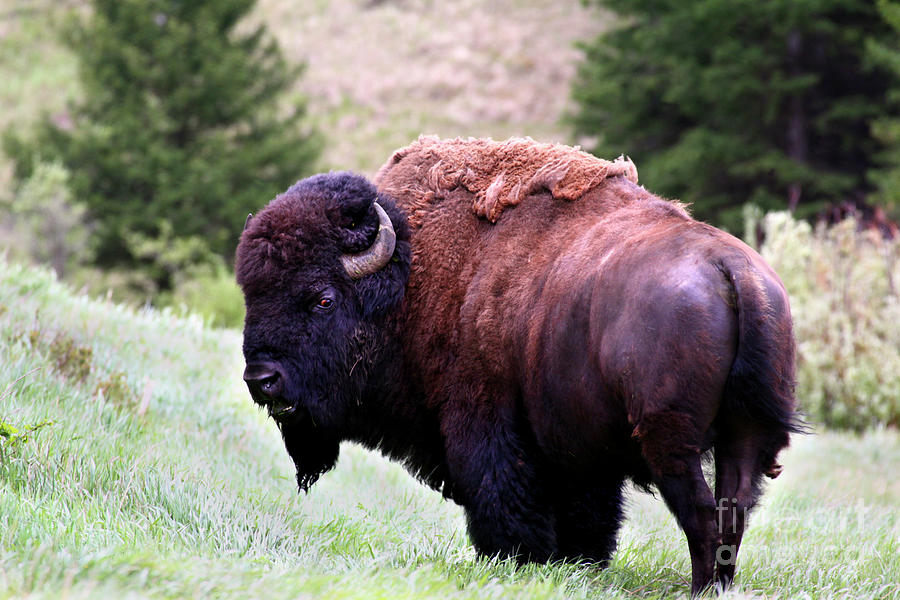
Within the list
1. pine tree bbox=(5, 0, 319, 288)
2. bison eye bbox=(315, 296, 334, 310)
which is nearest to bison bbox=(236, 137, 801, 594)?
bison eye bbox=(315, 296, 334, 310)

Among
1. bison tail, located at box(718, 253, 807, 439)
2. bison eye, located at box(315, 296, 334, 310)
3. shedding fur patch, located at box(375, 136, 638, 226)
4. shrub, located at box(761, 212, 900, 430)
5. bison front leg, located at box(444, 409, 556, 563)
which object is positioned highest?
shedding fur patch, located at box(375, 136, 638, 226)

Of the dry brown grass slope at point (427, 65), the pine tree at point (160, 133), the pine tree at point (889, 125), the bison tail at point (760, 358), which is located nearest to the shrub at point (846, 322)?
the pine tree at point (889, 125)

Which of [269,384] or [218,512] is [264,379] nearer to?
[269,384]

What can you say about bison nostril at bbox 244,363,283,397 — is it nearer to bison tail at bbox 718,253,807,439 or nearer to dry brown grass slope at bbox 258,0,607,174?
bison tail at bbox 718,253,807,439

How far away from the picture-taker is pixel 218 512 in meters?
4.75

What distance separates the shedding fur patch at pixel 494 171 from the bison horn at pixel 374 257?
0.29 metres

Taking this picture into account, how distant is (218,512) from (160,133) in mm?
21863

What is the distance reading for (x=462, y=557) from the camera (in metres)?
4.76

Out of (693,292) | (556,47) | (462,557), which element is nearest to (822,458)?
(462,557)

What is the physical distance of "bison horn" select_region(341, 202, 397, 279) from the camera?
5000 mm

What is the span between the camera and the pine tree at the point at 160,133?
78.4ft

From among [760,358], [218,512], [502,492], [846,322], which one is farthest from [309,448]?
[846,322]

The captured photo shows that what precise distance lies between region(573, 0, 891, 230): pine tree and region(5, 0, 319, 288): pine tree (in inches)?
384

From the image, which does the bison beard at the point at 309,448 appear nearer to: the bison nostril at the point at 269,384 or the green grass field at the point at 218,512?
the green grass field at the point at 218,512
